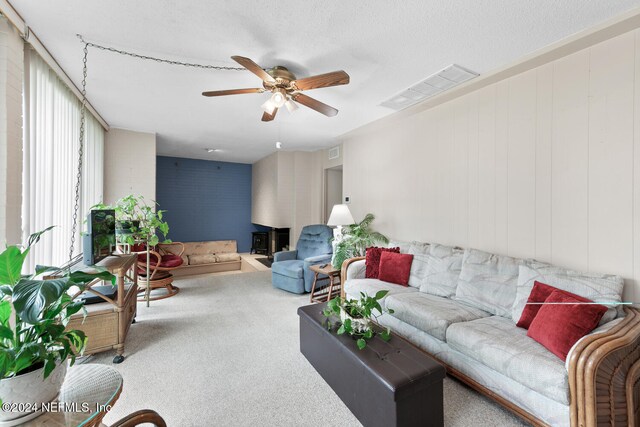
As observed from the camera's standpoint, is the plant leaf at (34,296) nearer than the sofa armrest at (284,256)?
Yes

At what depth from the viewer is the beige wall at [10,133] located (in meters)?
1.80

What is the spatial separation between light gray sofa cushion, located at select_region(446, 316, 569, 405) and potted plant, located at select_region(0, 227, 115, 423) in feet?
7.34

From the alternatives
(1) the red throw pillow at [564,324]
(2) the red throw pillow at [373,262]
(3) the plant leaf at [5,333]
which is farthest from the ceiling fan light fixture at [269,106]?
(1) the red throw pillow at [564,324]

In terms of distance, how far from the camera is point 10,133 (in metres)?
1.85

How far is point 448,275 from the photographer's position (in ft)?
Answer: 9.14

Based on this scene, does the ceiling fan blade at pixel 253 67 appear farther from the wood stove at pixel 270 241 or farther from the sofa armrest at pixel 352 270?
the wood stove at pixel 270 241

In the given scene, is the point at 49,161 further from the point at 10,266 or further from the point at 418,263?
the point at 418,263

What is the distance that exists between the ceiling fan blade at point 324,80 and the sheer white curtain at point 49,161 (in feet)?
7.33

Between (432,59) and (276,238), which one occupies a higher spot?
(432,59)

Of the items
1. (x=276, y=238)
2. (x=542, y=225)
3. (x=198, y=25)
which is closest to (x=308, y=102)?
(x=198, y=25)

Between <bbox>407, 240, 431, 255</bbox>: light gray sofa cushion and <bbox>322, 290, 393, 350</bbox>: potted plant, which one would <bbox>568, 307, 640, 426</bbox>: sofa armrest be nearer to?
<bbox>322, 290, 393, 350</bbox>: potted plant

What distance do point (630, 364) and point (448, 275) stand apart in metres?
1.33

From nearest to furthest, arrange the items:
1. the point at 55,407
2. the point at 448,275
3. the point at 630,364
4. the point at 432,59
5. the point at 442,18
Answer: the point at 55,407, the point at 630,364, the point at 442,18, the point at 432,59, the point at 448,275

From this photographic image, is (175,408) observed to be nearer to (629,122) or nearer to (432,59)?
(432,59)
